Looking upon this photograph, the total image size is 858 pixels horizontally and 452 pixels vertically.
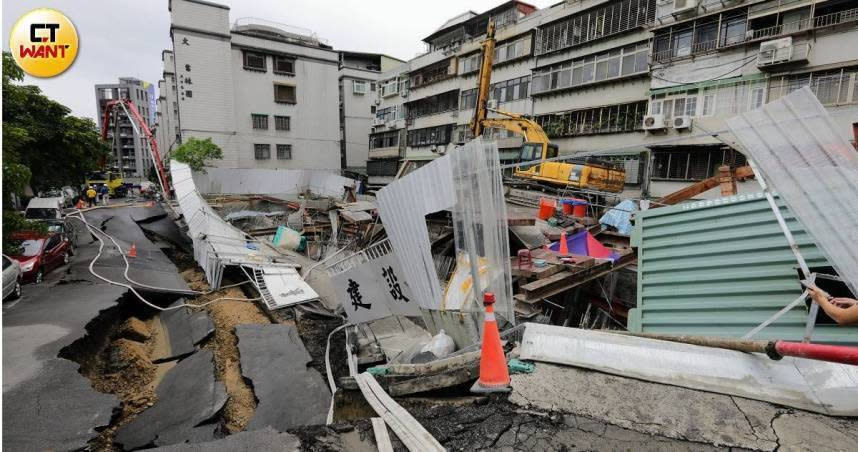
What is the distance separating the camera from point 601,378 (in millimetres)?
2893

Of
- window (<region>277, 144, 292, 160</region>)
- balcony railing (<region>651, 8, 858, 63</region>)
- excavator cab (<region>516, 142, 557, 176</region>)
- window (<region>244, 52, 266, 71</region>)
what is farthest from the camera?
window (<region>277, 144, 292, 160</region>)

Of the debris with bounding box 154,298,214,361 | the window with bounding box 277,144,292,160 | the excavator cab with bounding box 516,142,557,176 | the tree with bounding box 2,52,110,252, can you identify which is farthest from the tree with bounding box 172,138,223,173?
the excavator cab with bounding box 516,142,557,176

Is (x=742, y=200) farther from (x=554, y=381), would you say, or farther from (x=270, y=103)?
(x=270, y=103)

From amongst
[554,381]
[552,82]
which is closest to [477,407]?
[554,381]

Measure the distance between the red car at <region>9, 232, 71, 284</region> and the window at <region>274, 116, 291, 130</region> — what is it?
24564 mm

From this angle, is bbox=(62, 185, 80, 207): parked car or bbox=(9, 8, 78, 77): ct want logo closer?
bbox=(9, 8, 78, 77): ct want logo

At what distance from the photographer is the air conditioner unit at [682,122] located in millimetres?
17469

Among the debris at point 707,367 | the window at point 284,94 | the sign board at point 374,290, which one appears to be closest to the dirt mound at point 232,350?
the sign board at point 374,290

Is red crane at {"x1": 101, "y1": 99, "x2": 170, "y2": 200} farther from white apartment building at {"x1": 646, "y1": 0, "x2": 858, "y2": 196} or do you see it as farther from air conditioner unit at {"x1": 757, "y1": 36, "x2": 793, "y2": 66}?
air conditioner unit at {"x1": 757, "y1": 36, "x2": 793, "y2": 66}

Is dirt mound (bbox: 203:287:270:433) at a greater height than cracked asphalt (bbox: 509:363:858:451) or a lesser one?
lesser

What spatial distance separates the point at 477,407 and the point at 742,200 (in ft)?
14.0

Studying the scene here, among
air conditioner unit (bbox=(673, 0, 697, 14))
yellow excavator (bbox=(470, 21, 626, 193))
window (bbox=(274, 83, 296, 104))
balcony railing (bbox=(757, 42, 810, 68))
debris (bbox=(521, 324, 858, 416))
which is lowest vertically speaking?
debris (bbox=(521, 324, 858, 416))

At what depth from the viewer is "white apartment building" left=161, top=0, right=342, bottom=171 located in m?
29.8

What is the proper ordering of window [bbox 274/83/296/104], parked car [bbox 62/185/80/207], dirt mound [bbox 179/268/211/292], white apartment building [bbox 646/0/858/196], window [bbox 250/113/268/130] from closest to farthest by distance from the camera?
dirt mound [bbox 179/268/211/292], white apartment building [bbox 646/0/858/196], parked car [bbox 62/185/80/207], window [bbox 250/113/268/130], window [bbox 274/83/296/104]
